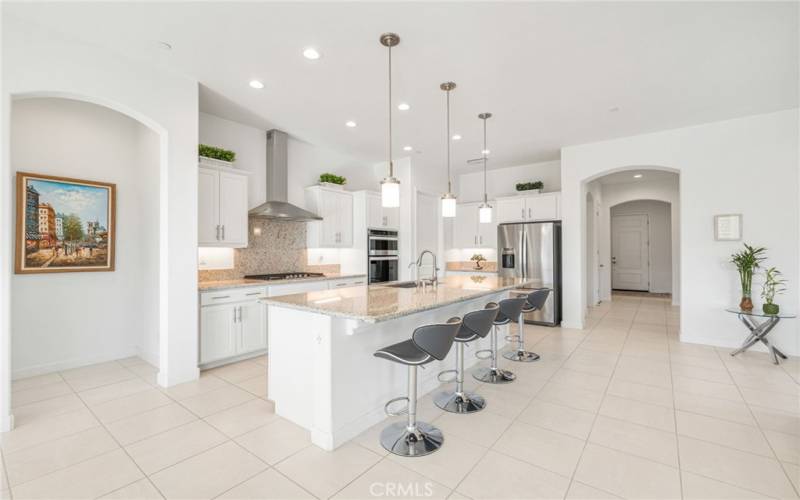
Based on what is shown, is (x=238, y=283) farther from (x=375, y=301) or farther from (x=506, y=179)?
(x=506, y=179)

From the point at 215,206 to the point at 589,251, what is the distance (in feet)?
24.7

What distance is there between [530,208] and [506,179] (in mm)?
1174

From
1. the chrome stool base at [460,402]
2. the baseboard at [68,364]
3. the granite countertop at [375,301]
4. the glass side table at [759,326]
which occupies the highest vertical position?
the granite countertop at [375,301]

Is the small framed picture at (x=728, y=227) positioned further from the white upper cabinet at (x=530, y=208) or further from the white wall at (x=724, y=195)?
the white upper cabinet at (x=530, y=208)

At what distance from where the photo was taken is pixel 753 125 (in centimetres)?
463

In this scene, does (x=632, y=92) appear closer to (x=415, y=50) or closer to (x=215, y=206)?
(x=415, y=50)

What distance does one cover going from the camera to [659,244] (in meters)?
10.1

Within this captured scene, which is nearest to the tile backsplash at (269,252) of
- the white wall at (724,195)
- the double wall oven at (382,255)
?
the double wall oven at (382,255)

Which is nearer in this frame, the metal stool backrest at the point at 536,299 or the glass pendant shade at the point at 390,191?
the glass pendant shade at the point at 390,191

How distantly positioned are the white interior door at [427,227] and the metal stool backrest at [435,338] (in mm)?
4203

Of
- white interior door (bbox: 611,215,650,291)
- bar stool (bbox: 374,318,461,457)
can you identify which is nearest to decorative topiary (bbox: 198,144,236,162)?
bar stool (bbox: 374,318,461,457)

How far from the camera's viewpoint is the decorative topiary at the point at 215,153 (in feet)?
13.9

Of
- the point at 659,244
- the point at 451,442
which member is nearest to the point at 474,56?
the point at 451,442

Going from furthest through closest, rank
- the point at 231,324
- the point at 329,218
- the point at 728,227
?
the point at 329,218, the point at 728,227, the point at 231,324
